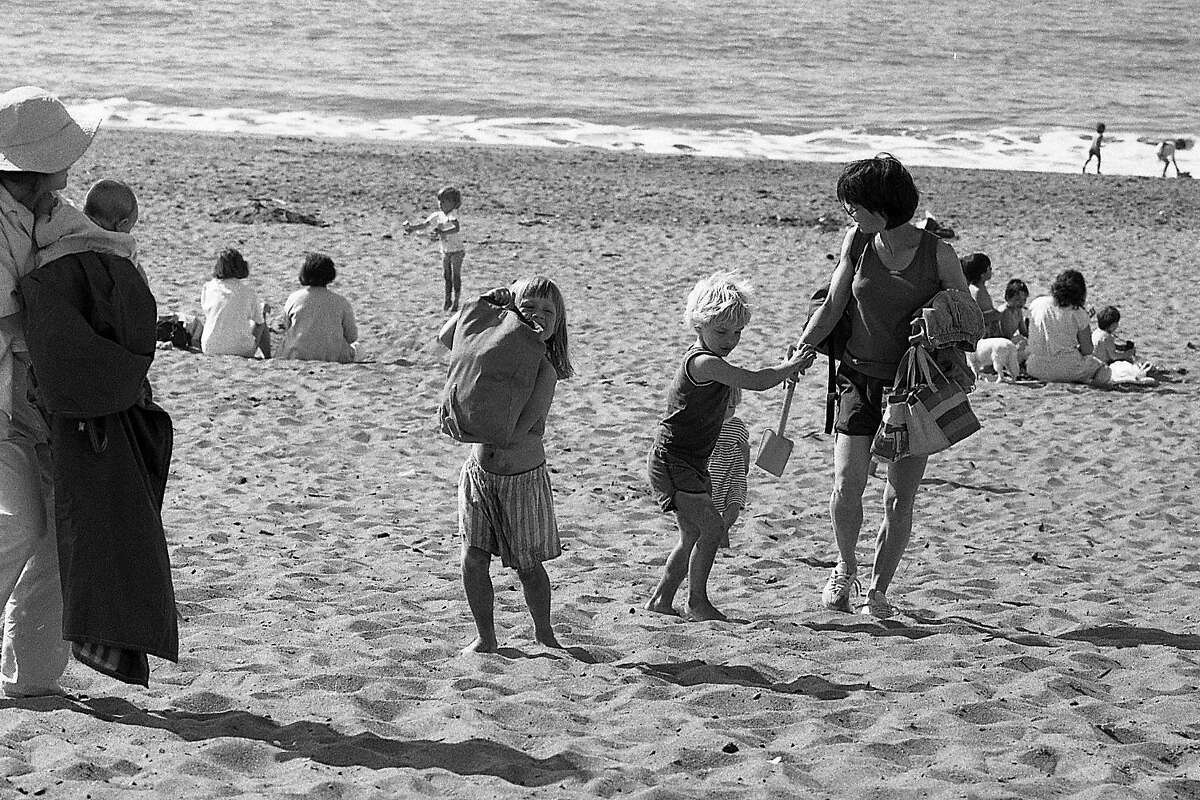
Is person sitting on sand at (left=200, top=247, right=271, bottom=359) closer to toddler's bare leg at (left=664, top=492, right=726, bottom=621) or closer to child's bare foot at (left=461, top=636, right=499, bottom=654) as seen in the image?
toddler's bare leg at (left=664, top=492, right=726, bottom=621)

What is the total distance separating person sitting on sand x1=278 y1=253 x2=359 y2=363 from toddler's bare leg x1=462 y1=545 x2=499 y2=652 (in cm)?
538

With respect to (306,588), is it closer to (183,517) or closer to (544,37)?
(183,517)

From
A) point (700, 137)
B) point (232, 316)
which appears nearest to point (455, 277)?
point (232, 316)

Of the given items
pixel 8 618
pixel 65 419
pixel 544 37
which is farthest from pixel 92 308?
pixel 544 37

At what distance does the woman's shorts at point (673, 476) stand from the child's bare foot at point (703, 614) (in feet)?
1.41

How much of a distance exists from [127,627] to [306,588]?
1888mm

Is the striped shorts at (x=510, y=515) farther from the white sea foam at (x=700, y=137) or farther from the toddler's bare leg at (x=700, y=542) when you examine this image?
the white sea foam at (x=700, y=137)

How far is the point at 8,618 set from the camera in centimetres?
418

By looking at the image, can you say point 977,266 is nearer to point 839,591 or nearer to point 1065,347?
point 1065,347

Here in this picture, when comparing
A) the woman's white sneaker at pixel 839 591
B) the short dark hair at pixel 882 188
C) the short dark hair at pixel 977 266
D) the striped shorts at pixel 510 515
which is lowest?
the woman's white sneaker at pixel 839 591

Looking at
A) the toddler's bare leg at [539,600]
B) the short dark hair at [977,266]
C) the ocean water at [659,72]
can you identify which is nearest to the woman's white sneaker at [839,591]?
the toddler's bare leg at [539,600]

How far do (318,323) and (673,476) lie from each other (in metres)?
5.25

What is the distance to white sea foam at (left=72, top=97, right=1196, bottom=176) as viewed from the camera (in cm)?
2709

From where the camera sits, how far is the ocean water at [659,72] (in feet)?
98.3
